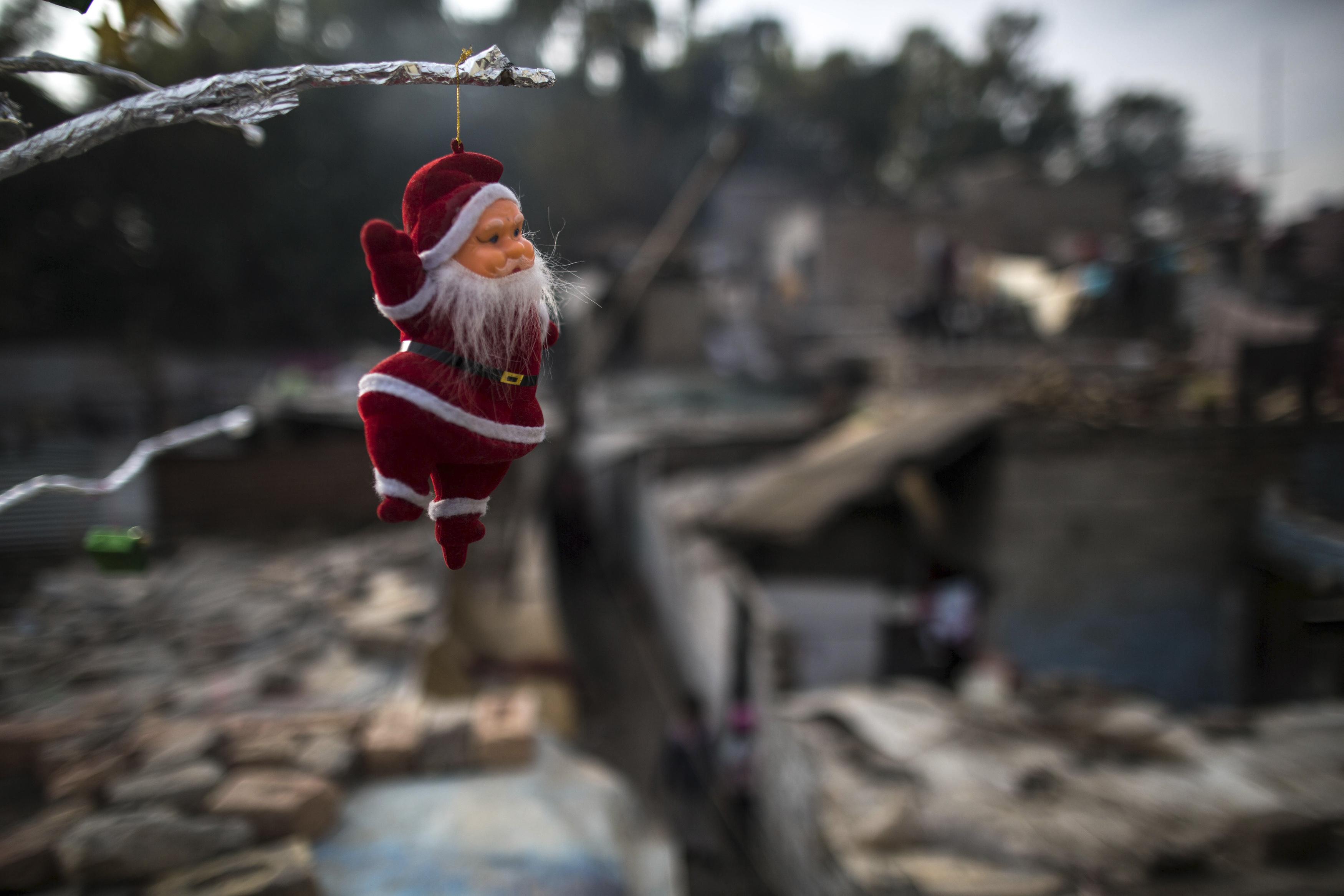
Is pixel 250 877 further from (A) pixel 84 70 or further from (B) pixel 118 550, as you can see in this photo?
(A) pixel 84 70

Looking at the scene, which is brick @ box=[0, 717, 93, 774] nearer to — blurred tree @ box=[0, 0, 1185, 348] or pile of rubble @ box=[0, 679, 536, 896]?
pile of rubble @ box=[0, 679, 536, 896]

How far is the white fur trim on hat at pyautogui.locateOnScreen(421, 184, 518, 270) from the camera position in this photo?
4.98 ft

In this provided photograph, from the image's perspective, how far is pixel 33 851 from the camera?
2693 mm

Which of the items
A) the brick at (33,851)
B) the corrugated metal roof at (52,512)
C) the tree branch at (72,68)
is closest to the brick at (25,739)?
the brick at (33,851)

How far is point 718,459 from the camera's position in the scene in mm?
12984

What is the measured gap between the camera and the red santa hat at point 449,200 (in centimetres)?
152

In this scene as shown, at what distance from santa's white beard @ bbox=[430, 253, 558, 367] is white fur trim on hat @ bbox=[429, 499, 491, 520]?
12.5 inches

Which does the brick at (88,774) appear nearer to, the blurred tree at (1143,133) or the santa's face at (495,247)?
the santa's face at (495,247)

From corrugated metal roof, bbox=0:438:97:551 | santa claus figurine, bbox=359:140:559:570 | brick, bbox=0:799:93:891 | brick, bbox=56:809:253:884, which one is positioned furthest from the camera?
corrugated metal roof, bbox=0:438:97:551

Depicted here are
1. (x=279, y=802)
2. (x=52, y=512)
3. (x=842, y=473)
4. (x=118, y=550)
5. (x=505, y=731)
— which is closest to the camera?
(x=118, y=550)

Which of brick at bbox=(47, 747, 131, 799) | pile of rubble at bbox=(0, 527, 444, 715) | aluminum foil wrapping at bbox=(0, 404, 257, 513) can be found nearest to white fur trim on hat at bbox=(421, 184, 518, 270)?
aluminum foil wrapping at bbox=(0, 404, 257, 513)

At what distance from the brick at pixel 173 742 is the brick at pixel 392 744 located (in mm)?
705

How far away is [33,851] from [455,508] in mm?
2528

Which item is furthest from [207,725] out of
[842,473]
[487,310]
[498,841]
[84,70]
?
[842,473]
